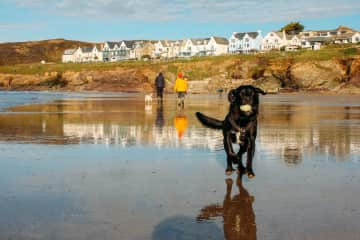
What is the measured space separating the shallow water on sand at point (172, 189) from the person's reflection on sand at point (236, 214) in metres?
0.01

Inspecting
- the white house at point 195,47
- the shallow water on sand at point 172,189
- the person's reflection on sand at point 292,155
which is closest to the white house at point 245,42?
the white house at point 195,47

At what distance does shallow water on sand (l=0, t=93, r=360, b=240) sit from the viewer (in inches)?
182

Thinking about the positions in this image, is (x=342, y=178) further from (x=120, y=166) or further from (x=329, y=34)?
(x=329, y=34)

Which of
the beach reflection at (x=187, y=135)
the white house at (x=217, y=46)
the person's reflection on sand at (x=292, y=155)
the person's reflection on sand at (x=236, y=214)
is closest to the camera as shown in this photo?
the person's reflection on sand at (x=236, y=214)

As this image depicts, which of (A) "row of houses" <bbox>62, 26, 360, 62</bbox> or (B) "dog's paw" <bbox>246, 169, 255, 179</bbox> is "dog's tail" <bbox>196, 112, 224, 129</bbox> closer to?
(B) "dog's paw" <bbox>246, 169, 255, 179</bbox>

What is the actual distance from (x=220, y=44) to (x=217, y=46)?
122cm

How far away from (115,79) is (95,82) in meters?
3.49

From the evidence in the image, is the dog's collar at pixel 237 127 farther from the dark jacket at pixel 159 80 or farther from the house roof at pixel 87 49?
the house roof at pixel 87 49

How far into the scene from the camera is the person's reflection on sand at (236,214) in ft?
14.8

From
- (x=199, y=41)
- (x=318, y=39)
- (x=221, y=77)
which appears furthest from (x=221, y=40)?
(x=221, y=77)

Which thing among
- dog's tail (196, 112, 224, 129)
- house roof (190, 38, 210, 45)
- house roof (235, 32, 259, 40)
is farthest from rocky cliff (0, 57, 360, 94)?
house roof (190, 38, 210, 45)

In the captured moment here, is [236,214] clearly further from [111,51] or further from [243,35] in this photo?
[111,51]

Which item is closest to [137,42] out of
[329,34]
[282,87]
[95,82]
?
[329,34]

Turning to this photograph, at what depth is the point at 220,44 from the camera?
468 feet
